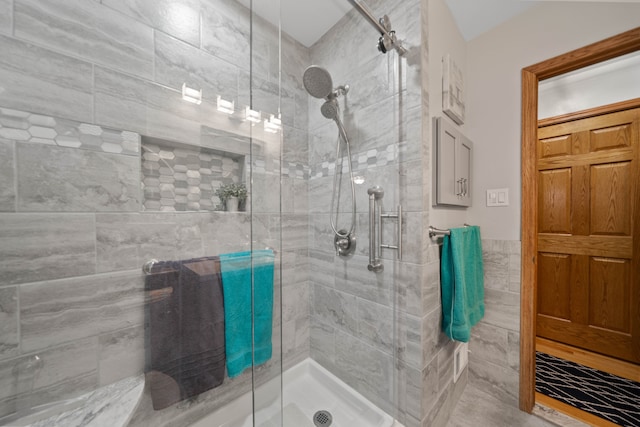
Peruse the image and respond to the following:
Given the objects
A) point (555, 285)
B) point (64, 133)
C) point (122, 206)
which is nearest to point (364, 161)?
point (122, 206)

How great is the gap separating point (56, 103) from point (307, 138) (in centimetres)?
97

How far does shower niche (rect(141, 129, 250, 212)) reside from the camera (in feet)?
3.20

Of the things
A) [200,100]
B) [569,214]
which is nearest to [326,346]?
[200,100]

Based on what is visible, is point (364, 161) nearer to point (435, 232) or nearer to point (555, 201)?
point (435, 232)

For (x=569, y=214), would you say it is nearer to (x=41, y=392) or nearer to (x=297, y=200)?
(x=297, y=200)

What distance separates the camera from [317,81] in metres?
1.11

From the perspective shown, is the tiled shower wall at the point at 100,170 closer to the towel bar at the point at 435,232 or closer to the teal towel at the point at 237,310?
the teal towel at the point at 237,310

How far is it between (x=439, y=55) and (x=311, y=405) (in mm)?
1930

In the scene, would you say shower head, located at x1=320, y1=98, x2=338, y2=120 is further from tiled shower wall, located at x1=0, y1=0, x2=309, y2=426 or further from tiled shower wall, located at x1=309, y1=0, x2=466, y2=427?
tiled shower wall, located at x1=0, y1=0, x2=309, y2=426

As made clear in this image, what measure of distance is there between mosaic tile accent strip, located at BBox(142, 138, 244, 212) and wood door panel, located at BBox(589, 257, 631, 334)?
2940 mm

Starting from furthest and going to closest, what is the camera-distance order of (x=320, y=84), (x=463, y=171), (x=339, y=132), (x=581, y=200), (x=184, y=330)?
(x=581, y=200) < (x=463, y=171) < (x=339, y=132) < (x=320, y=84) < (x=184, y=330)

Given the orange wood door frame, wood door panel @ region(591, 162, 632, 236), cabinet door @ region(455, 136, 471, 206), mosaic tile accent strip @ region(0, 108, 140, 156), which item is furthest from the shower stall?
wood door panel @ region(591, 162, 632, 236)

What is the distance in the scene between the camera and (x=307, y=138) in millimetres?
1261

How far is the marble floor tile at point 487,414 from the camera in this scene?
122cm
